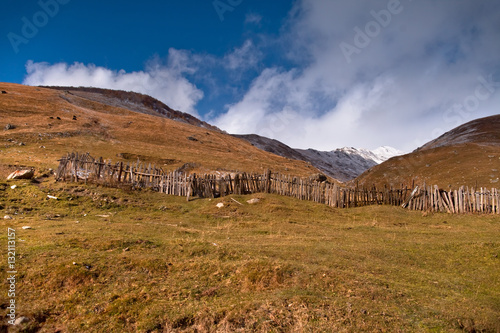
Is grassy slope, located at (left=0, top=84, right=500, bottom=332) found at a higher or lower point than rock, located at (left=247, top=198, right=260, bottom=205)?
lower

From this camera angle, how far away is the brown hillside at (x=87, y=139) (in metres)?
30.4

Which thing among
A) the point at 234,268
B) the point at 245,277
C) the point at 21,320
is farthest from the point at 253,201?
the point at 21,320

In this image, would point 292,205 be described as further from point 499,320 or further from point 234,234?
point 499,320

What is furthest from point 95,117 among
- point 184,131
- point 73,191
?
point 73,191

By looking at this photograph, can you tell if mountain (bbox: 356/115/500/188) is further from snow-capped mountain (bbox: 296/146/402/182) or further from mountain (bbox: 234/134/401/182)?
snow-capped mountain (bbox: 296/146/402/182)

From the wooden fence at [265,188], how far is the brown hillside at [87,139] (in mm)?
6583

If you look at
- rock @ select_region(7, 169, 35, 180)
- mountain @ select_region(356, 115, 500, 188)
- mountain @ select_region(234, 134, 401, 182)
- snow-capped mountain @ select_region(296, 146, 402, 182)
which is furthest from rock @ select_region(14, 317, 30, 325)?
snow-capped mountain @ select_region(296, 146, 402, 182)

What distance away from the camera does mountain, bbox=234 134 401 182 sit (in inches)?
4136

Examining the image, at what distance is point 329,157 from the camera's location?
425 feet

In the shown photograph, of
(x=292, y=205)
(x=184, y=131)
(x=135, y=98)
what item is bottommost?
(x=292, y=205)

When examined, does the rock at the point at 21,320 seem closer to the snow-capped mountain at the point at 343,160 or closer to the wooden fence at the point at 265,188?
the wooden fence at the point at 265,188

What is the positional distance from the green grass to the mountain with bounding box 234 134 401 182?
89.0 meters

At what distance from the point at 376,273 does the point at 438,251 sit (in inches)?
162

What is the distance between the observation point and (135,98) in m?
108
